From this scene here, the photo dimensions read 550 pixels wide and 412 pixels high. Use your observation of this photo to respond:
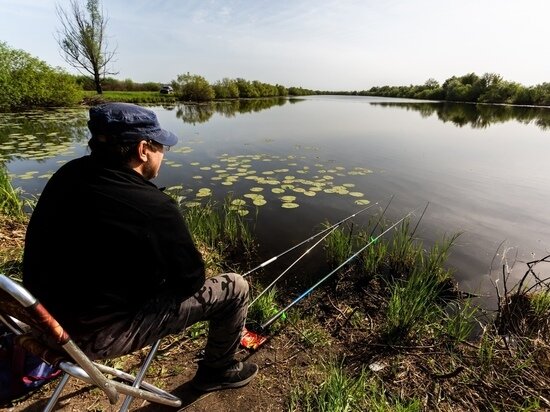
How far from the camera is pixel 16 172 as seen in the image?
24.5ft

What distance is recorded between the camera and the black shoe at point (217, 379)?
2.11 meters

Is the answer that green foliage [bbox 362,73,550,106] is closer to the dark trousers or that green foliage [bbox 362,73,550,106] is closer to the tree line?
the tree line

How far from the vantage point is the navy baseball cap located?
139 cm

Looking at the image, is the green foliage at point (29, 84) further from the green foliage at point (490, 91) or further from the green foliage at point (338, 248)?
the green foliage at point (490, 91)

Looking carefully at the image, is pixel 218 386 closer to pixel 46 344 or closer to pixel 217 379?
pixel 217 379

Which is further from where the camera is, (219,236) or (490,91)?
(490,91)

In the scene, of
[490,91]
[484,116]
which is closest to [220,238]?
[484,116]

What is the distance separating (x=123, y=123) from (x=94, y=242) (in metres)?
0.58

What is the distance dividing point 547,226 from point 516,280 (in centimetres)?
248

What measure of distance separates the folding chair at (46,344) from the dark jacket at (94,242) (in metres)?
0.13

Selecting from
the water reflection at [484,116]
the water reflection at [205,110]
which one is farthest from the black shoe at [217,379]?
the water reflection at [484,116]

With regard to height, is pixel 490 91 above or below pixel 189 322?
above

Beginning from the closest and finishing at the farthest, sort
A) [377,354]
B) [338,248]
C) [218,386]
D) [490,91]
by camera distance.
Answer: [218,386] → [377,354] → [338,248] → [490,91]

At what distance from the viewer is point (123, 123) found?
1408 millimetres
